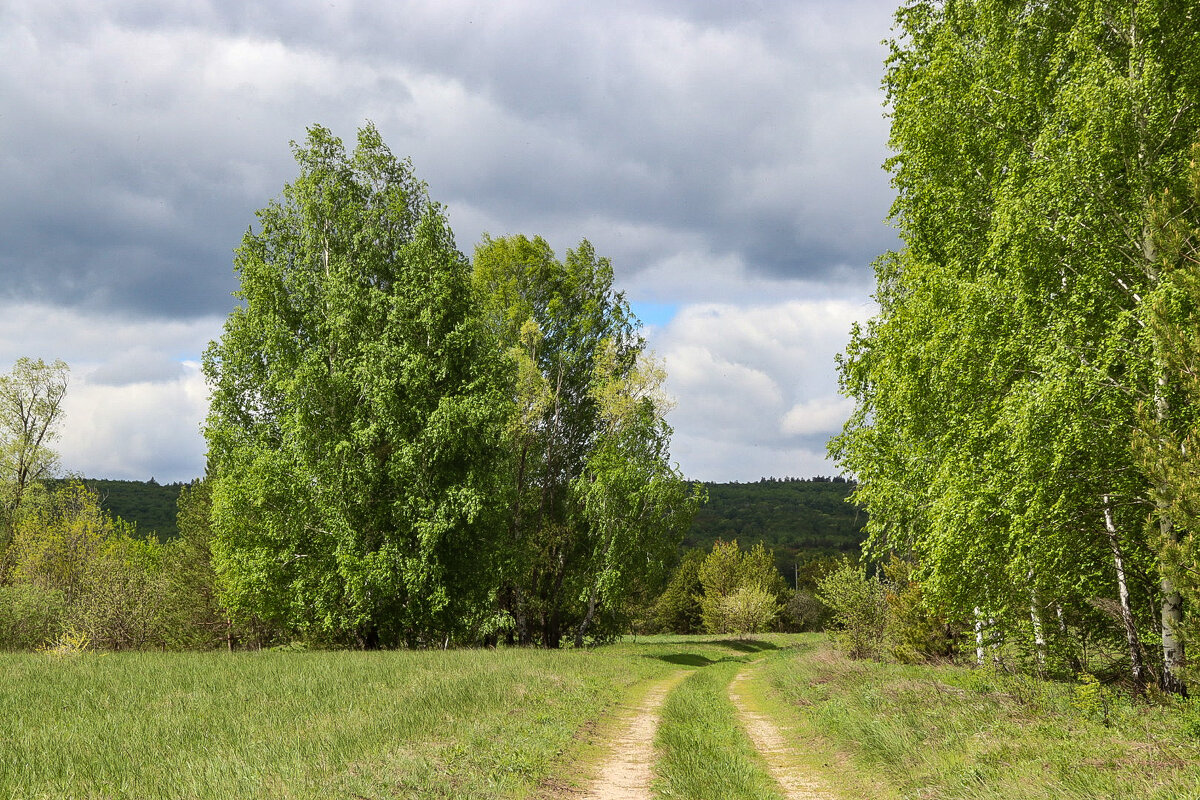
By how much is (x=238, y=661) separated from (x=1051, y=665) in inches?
738

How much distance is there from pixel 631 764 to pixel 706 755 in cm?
124

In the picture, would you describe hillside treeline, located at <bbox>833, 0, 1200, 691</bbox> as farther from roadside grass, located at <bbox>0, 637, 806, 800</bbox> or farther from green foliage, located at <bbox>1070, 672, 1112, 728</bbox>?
roadside grass, located at <bbox>0, 637, 806, 800</bbox>

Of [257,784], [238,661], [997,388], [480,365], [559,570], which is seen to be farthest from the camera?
[559,570]

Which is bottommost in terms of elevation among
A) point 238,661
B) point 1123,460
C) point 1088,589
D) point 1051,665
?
point 238,661

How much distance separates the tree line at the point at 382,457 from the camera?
2238cm

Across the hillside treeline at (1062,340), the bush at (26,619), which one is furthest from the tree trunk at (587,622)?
the bush at (26,619)

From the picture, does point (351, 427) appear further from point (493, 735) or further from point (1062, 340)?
point (1062, 340)

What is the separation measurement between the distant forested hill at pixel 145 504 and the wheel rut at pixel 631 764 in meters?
97.3

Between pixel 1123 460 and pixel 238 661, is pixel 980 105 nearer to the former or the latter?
pixel 1123 460

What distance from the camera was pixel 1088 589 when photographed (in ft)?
44.5

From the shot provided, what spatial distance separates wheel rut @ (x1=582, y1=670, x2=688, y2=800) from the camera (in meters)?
8.43

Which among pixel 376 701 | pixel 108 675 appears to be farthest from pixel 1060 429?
pixel 108 675

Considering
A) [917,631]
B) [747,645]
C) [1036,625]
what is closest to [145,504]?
[747,645]

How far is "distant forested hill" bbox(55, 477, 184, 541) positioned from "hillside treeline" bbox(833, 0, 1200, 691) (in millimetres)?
101374
